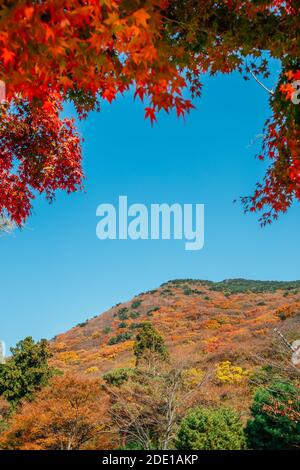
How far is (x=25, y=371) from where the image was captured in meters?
31.8

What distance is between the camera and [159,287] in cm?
8975

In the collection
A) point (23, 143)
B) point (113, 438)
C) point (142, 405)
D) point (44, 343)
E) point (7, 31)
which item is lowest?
point (113, 438)

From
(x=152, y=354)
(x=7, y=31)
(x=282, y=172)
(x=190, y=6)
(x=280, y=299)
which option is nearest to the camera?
(x=7, y=31)

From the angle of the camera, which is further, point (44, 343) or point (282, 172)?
point (44, 343)

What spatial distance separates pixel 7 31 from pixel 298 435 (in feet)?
52.3

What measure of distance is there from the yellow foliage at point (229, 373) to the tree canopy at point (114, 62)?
23286 millimetres

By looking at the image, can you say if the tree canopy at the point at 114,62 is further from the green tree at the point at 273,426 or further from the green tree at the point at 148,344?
the green tree at the point at 148,344

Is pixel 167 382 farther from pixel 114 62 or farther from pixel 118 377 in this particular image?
pixel 114 62

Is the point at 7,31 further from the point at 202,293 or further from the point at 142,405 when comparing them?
the point at 202,293

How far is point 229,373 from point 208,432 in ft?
51.2

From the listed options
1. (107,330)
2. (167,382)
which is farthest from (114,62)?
(107,330)

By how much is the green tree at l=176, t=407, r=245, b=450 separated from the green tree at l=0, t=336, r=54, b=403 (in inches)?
694

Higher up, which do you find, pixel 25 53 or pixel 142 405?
pixel 25 53

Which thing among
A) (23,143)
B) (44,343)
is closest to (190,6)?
(23,143)
